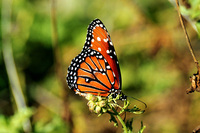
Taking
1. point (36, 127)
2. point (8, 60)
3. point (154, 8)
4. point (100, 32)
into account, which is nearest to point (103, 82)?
point (100, 32)

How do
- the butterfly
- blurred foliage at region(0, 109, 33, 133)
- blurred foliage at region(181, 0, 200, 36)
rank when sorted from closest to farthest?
blurred foliage at region(181, 0, 200, 36)
the butterfly
blurred foliage at region(0, 109, 33, 133)

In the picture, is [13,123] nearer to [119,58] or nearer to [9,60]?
[9,60]

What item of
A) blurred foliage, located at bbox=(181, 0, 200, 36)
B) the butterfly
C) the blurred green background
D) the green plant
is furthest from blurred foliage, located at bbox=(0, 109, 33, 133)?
blurred foliage, located at bbox=(181, 0, 200, 36)

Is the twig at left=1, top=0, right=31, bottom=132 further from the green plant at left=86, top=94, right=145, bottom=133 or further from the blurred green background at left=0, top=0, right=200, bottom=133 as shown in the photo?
the green plant at left=86, top=94, right=145, bottom=133

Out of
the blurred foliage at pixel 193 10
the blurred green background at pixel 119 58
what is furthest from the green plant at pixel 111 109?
the blurred green background at pixel 119 58

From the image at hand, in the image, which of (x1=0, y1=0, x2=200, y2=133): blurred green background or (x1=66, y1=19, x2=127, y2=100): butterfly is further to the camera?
(x1=0, y1=0, x2=200, y2=133): blurred green background

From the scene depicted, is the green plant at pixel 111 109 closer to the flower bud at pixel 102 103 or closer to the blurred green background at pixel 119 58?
the flower bud at pixel 102 103

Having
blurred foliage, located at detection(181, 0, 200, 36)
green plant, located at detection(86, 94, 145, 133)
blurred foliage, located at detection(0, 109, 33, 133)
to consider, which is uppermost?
blurred foliage, located at detection(181, 0, 200, 36)
